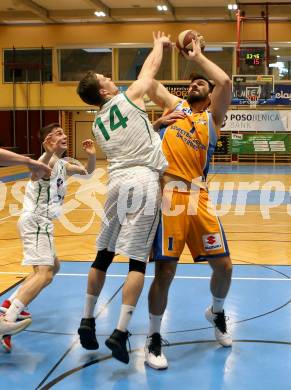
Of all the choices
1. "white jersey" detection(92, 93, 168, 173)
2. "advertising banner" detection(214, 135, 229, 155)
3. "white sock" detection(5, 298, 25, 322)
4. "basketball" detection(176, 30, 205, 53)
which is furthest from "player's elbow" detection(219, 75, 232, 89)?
"advertising banner" detection(214, 135, 229, 155)

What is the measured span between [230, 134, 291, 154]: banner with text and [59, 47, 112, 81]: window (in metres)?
8.04

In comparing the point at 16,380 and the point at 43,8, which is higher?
the point at 43,8

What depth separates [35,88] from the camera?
27.8 metres

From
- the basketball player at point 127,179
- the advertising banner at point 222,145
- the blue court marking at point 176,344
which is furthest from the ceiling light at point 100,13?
the basketball player at point 127,179

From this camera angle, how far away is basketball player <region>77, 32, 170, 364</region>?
11.3 ft

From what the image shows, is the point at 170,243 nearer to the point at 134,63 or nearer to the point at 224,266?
the point at 224,266

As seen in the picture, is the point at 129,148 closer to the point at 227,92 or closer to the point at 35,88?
the point at 227,92

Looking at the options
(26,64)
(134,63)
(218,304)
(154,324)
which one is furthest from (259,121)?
(154,324)

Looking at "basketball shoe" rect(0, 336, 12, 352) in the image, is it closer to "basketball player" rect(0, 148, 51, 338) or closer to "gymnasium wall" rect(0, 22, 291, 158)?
"basketball player" rect(0, 148, 51, 338)

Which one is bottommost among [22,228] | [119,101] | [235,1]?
[22,228]

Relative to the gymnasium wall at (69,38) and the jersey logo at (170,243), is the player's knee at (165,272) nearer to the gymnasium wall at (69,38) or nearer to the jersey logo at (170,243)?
the jersey logo at (170,243)

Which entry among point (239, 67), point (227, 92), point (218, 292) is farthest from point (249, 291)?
point (239, 67)

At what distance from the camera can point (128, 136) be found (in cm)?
352

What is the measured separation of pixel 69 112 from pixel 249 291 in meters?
25.1
